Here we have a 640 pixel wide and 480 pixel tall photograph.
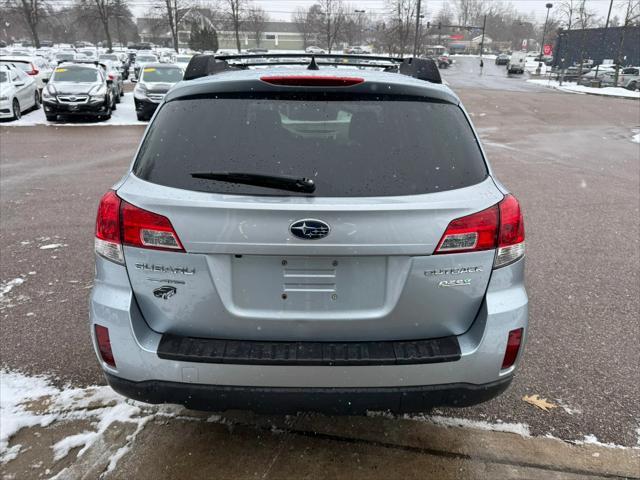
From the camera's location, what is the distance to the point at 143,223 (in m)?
2.17

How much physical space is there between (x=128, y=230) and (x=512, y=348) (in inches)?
69.8

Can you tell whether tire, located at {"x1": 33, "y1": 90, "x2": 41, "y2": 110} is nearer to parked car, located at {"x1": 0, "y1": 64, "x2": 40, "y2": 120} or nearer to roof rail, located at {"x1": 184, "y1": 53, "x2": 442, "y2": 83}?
parked car, located at {"x1": 0, "y1": 64, "x2": 40, "y2": 120}

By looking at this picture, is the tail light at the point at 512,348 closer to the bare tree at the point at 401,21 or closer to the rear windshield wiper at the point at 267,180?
the rear windshield wiper at the point at 267,180

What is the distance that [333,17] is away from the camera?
70938mm

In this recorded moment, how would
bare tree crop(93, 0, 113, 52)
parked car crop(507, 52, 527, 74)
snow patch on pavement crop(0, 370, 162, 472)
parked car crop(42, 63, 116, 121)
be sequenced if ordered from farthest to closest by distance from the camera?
1. parked car crop(507, 52, 527, 74)
2. bare tree crop(93, 0, 113, 52)
3. parked car crop(42, 63, 116, 121)
4. snow patch on pavement crop(0, 370, 162, 472)

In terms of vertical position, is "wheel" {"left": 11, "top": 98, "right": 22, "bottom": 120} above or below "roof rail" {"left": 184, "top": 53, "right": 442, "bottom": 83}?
below

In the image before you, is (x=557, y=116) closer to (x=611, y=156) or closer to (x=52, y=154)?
(x=611, y=156)

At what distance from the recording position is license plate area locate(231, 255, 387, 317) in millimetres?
2123

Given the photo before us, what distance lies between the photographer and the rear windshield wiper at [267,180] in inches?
84.0

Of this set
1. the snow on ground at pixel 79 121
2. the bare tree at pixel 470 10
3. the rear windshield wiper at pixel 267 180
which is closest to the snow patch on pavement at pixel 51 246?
the rear windshield wiper at pixel 267 180

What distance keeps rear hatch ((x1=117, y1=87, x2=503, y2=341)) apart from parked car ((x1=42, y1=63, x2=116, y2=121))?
52.0ft

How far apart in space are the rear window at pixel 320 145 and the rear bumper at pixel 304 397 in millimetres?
838

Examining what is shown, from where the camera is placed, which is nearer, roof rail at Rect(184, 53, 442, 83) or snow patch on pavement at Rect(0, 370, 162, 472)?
snow patch on pavement at Rect(0, 370, 162, 472)

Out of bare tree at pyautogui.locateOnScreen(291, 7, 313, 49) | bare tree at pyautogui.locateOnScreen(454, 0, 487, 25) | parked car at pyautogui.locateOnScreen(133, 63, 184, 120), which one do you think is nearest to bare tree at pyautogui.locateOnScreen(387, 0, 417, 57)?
bare tree at pyautogui.locateOnScreen(291, 7, 313, 49)
